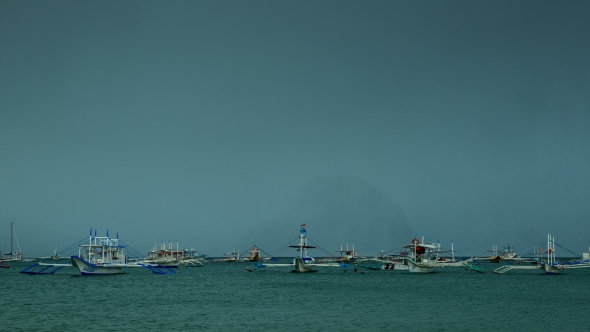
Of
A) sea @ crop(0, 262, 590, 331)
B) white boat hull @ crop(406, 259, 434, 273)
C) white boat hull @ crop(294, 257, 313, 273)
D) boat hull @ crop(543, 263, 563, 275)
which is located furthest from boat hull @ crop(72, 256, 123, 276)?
boat hull @ crop(543, 263, 563, 275)

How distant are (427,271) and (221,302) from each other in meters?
57.5

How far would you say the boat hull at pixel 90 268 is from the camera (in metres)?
82.1

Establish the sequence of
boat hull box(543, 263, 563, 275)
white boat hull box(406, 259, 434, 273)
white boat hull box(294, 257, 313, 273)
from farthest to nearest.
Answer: white boat hull box(294, 257, 313, 273) < white boat hull box(406, 259, 434, 273) < boat hull box(543, 263, 563, 275)

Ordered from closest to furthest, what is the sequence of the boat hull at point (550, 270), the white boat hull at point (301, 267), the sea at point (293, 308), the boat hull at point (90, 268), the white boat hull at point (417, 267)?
the sea at point (293, 308)
the boat hull at point (90, 268)
the boat hull at point (550, 270)
the white boat hull at point (417, 267)
the white boat hull at point (301, 267)

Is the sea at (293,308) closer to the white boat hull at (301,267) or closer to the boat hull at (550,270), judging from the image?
the boat hull at (550,270)

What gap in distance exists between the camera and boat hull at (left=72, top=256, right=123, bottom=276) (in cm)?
8206

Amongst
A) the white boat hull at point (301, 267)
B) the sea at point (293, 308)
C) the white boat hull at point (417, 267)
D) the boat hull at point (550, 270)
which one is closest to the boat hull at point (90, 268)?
the sea at point (293, 308)

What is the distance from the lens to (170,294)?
60.1m

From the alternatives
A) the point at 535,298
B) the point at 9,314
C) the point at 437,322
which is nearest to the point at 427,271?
the point at 535,298

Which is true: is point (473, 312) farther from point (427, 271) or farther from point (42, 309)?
point (427, 271)

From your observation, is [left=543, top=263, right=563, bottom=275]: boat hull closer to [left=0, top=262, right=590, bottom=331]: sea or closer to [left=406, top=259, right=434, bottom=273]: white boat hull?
[left=406, top=259, right=434, bottom=273]: white boat hull

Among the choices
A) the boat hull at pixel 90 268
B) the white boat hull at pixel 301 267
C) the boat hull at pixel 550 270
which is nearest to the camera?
the boat hull at pixel 90 268

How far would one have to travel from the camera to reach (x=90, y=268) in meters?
83.8

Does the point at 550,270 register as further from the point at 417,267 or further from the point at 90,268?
the point at 90,268
